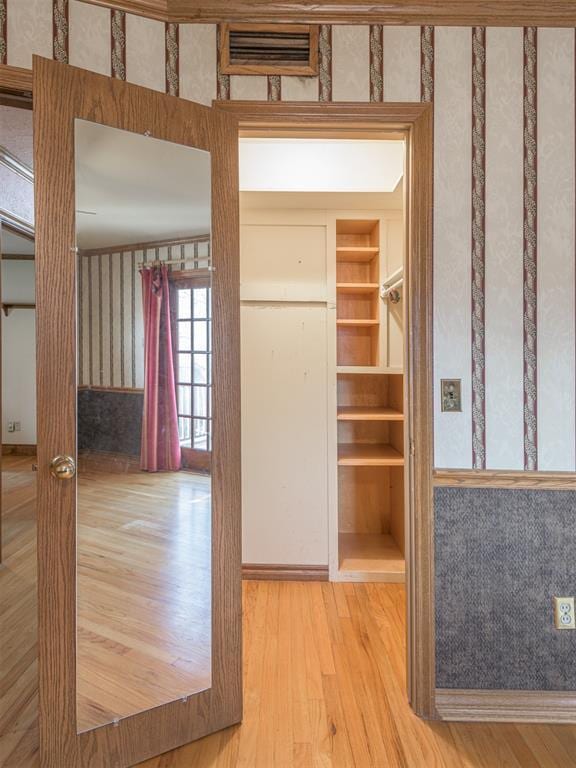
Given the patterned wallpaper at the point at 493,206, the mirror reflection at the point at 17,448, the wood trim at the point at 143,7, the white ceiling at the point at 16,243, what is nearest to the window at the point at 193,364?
the mirror reflection at the point at 17,448

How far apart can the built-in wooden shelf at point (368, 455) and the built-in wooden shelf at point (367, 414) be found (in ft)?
0.82

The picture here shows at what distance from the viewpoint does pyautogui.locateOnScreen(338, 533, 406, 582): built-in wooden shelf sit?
289 cm

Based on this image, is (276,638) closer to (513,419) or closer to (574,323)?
(513,419)

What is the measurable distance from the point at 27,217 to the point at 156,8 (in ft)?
4.96

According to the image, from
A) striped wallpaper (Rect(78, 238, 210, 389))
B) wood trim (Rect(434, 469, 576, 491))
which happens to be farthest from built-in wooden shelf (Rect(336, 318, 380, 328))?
striped wallpaper (Rect(78, 238, 210, 389))

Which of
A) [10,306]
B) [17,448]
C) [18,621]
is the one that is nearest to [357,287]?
[10,306]

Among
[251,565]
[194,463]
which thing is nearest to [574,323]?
[194,463]

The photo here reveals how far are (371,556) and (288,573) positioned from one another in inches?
21.8

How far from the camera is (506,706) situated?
5.85 feet

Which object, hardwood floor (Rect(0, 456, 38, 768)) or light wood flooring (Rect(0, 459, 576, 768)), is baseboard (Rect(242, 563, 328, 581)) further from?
hardwood floor (Rect(0, 456, 38, 768))

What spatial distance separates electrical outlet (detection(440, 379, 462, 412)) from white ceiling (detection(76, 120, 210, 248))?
3.48 ft

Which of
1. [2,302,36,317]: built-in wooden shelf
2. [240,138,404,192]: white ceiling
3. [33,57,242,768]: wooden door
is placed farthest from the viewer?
[2,302,36,317]: built-in wooden shelf

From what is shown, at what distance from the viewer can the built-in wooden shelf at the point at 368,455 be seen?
2904 millimetres

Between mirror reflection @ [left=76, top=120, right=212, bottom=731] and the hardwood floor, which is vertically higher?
mirror reflection @ [left=76, top=120, right=212, bottom=731]
